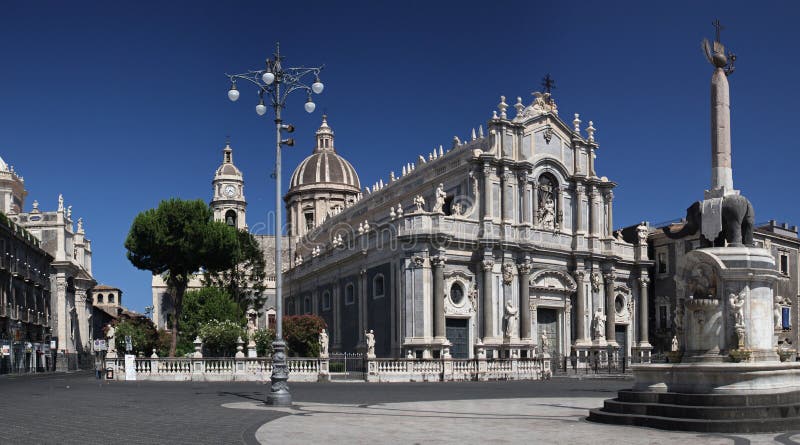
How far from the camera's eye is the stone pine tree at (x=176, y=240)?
173 feet

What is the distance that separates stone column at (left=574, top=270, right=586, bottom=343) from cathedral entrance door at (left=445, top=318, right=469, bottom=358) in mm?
9192

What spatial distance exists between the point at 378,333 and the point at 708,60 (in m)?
35.5

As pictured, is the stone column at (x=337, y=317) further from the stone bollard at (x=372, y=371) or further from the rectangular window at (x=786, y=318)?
the rectangular window at (x=786, y=318)

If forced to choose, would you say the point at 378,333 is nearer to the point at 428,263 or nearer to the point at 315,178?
the point at 428,263

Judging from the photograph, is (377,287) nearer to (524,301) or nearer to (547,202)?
(524,301)

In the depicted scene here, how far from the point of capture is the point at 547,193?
54625 millimetres

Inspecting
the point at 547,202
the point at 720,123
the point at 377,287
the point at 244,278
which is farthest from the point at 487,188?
the point at 720,123

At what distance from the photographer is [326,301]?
205ft

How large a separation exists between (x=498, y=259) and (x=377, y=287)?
775cm

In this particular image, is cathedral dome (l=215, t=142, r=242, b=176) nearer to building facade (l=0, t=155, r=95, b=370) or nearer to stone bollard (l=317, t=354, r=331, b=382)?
building facade (l=0, t=155, r=95, b=370)

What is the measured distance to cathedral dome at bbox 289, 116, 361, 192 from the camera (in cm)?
9006

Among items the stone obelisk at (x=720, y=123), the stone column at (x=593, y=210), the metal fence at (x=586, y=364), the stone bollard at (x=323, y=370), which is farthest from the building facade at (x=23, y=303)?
the stone obelisk at (x=720, y=123)

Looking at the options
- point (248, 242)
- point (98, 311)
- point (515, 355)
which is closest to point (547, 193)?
point (515, 355)

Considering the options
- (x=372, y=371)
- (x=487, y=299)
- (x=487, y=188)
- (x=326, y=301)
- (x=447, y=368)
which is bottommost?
(x=447, y=368)
